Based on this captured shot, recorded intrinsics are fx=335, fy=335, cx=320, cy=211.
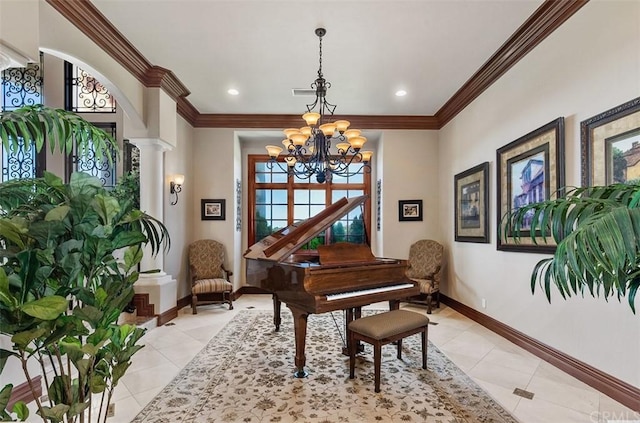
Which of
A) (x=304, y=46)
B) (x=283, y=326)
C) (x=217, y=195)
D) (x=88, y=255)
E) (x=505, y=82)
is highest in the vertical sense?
(x=304, y=46)

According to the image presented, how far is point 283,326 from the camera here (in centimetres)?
440

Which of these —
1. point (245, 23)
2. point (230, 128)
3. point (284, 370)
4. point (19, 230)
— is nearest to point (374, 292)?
point (284, 370)

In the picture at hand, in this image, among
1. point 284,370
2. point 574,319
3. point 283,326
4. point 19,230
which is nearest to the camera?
point 19,230

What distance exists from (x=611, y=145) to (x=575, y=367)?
181 cm

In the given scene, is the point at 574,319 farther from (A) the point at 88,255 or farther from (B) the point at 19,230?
(B) the point at 19,230

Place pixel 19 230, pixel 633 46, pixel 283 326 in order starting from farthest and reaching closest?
1. pixel 283 326
2. pixel 633 46
3. pixel 19 230

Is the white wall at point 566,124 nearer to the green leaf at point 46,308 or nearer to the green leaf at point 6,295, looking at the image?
the green leaf at point 46,308

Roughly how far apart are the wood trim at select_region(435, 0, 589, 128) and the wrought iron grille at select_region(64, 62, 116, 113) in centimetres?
540

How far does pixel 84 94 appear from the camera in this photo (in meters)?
5.35

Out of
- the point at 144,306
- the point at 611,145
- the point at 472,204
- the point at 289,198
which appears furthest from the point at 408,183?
the point at 144,306

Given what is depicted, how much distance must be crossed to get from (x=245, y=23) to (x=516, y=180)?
3264 mm

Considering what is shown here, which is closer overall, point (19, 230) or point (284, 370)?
point (19, 230)

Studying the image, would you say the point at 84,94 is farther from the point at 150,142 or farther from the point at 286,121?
the point at 286,121

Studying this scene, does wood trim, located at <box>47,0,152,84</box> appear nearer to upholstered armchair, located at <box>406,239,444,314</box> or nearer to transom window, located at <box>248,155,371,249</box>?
transom window, located at <box>248,155,371,249</box>
